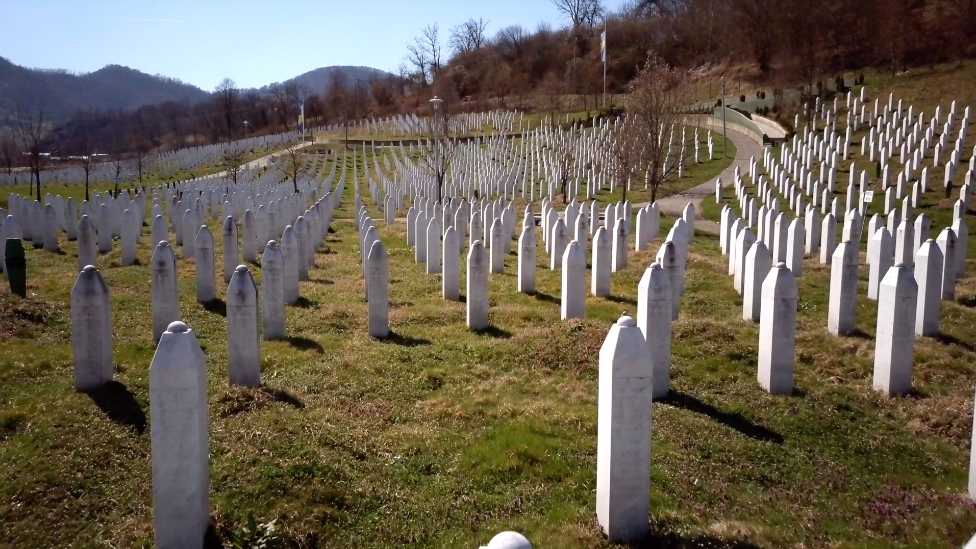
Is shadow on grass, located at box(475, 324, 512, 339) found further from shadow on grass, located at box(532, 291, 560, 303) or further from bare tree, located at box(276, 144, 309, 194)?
bare tree, located at box(276, 144, 309, 194)

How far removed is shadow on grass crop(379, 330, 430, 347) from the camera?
9.54 meters

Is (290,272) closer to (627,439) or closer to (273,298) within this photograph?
(273,298)

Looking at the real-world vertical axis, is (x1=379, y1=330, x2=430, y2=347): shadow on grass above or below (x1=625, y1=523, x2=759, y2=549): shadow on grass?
above

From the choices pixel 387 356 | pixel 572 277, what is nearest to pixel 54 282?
pixel 387 356

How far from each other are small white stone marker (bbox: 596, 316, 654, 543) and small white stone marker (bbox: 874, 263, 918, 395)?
4.38m

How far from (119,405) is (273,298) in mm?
2960

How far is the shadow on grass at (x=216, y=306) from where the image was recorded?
1131cm

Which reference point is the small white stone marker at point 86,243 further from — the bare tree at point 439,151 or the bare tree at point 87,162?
the bare tree at point 87,162

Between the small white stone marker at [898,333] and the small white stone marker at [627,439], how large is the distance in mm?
4380

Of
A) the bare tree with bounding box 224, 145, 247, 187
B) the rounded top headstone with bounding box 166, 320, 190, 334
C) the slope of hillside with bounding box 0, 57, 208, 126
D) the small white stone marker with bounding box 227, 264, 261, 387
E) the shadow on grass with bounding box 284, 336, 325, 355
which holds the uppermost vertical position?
the slope of hillside with bounding box 0, 57, 208, 126

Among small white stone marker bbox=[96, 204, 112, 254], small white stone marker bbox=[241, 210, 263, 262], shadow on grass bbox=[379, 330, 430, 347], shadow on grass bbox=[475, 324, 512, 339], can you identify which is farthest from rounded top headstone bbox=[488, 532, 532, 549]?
small white stone marker bbox=[96, 204, 112, 254]

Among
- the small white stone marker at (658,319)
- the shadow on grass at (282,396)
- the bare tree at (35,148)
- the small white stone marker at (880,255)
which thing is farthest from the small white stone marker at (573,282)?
the bare tree at (35,148)

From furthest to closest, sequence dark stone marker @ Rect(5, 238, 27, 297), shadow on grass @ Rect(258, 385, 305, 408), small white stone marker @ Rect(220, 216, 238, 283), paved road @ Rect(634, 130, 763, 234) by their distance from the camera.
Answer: paved road @ Rect(634, 130, 763, 234)
small white stone marker @ Rect(220, 216, 238, 283)
dark stone marker @ Rect(5, 238, 27, 297)
shadow on grass @ Rect(258, 385, 305, 408)

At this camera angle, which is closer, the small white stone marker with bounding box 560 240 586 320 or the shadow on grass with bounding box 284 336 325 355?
the shadow on grass with bounding box 284 336 325 355
